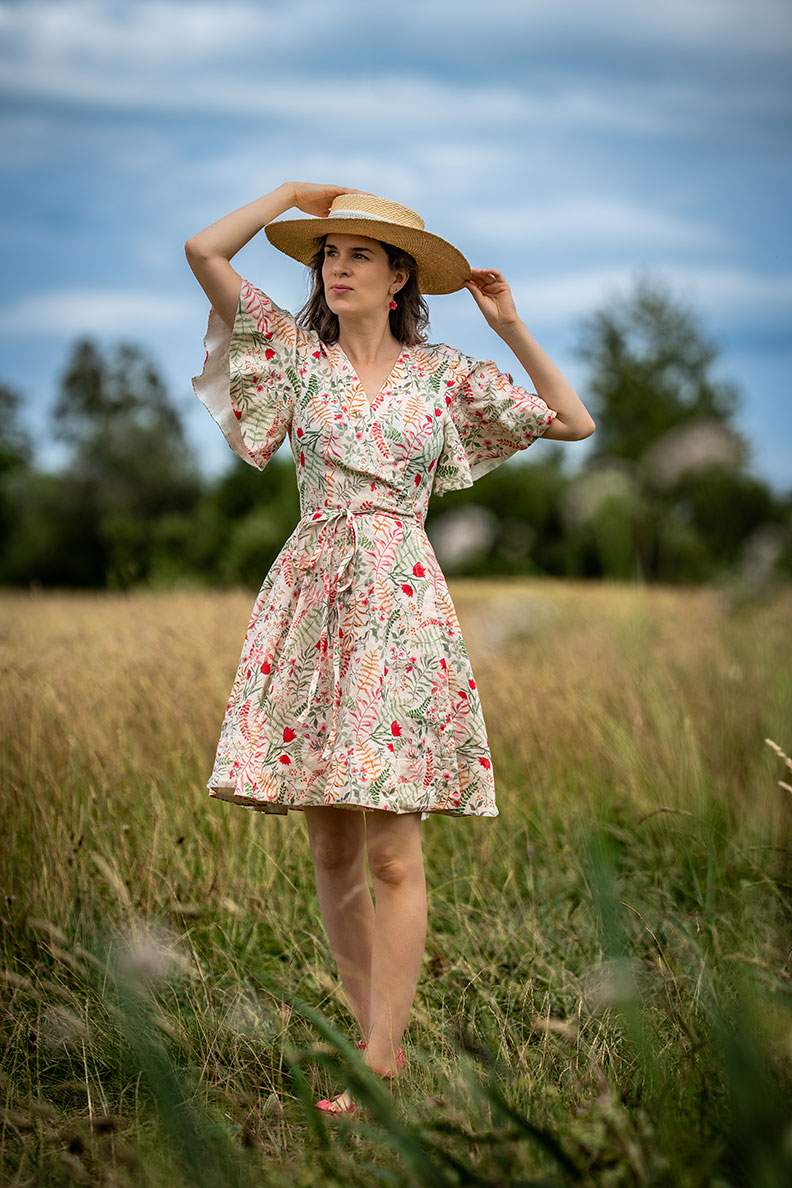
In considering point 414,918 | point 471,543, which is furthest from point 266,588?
point 471,543

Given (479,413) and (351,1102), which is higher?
(479,413)

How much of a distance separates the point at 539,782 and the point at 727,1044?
3370mm

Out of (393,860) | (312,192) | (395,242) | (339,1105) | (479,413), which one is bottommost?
(339,1105)

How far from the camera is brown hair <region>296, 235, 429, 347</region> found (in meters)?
3.04

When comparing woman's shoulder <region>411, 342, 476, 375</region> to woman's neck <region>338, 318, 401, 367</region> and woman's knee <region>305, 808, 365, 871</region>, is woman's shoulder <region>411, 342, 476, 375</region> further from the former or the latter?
woman's knee <region>305, 808, 365, 871</region>

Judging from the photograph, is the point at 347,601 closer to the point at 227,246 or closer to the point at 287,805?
the point at 287,805

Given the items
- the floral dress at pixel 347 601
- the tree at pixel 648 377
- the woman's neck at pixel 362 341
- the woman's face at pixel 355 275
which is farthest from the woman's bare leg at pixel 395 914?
the tree at pixel 648 377

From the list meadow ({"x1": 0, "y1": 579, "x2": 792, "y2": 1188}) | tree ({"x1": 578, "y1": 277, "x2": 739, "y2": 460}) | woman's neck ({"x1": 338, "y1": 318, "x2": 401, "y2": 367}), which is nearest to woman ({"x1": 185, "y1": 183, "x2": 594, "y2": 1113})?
woman's neck ({"x1": 338, "y1": 318, "x2": 401, "y2": 367})

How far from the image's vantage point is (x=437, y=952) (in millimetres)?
3369

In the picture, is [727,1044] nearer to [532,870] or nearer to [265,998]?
[265,998]

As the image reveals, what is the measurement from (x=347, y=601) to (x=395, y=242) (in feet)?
3.15

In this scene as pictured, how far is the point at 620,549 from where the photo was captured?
5.47 metres

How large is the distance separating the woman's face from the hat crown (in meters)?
0.08

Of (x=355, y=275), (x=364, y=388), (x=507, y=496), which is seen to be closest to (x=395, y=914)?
(x=364, y=388)
